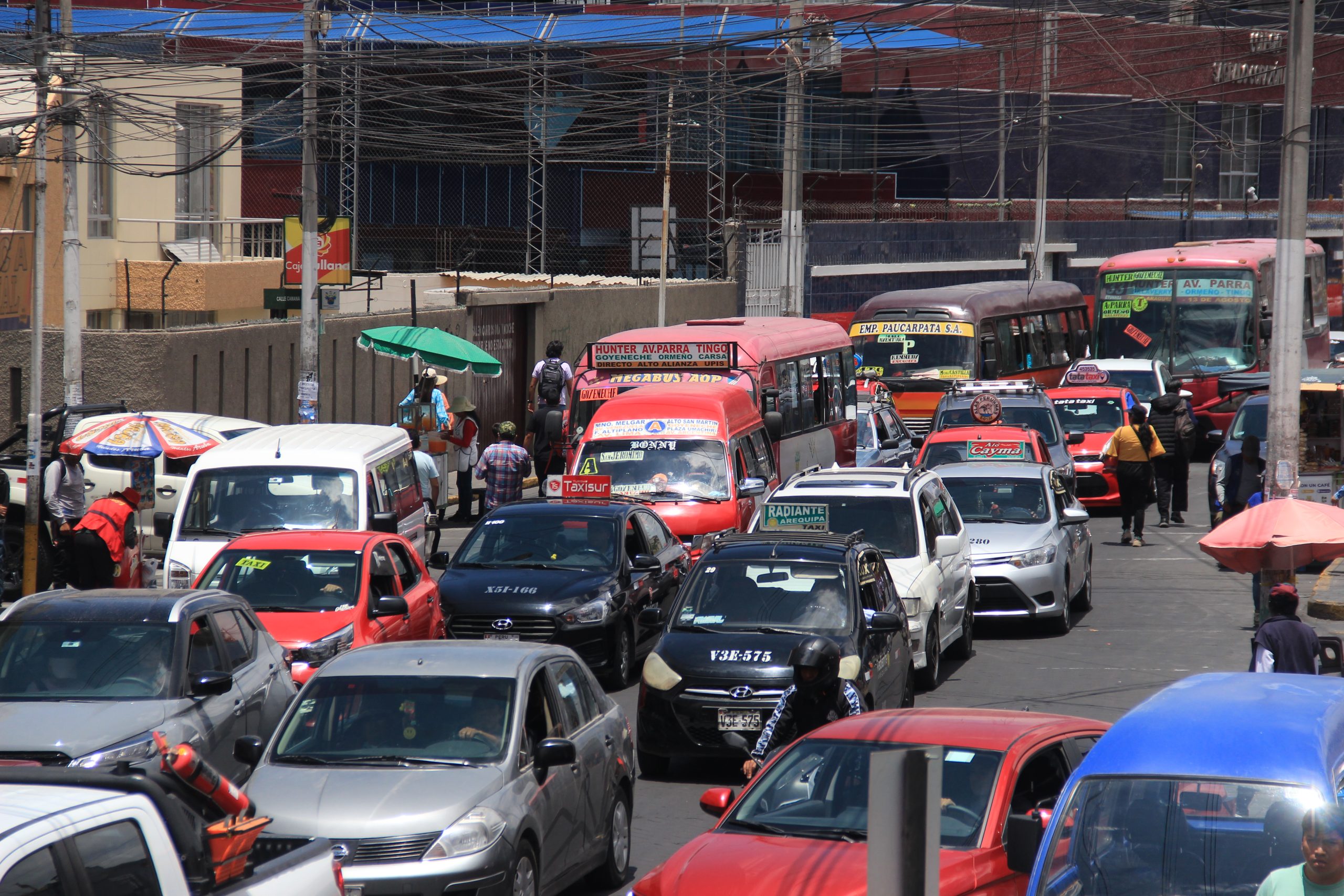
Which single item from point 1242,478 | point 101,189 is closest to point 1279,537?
point 1242,478

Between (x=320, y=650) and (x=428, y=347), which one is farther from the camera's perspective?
(x=428, y=347)

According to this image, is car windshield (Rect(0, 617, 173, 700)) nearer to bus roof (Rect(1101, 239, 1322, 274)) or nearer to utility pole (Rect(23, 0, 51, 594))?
utility pole (Rect(23, 0, 51, 594))

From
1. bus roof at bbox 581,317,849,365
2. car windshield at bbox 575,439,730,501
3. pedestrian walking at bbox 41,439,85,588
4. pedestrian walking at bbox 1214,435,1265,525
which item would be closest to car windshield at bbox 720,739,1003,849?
car windshield at bbox 575,439,730,501

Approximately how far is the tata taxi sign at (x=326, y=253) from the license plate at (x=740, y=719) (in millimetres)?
13226

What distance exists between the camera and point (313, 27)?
20.9 meters

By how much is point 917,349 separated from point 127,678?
23484 mm

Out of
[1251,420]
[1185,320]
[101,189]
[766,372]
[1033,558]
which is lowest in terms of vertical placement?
[1033,558]

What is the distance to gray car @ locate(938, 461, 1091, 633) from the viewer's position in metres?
16.4

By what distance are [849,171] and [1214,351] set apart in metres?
19.0

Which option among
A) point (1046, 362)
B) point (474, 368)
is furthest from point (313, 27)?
point (1046, 362)

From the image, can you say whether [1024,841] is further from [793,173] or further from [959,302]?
[959,302]

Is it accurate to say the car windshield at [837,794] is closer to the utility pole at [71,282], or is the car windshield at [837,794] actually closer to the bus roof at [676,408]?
the bus roof at [676,408]

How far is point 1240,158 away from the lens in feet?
206

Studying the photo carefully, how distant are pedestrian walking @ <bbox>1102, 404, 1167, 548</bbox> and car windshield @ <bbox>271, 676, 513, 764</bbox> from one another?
1545 cm
